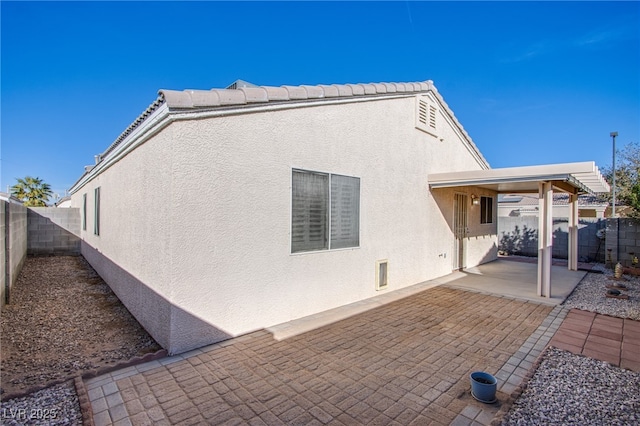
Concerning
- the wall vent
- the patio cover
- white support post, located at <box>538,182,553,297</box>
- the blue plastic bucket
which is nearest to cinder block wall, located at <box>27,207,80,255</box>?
the wall vent

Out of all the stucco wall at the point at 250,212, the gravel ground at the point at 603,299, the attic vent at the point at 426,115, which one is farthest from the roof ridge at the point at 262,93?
the gravel ground at the point at 603,299

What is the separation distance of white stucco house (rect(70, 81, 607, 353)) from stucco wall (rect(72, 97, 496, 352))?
0.8 inches

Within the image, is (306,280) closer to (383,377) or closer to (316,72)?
(383,377)

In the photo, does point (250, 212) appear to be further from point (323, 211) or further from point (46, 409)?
point (46, 409)

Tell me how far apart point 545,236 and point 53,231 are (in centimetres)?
1954

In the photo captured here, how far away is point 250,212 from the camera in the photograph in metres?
4.80

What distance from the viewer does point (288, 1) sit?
9.93 m

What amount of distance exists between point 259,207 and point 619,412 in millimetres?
4884

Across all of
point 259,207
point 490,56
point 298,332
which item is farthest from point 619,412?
point 490,56

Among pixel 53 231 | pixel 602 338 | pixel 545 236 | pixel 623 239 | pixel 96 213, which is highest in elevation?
pixel 96 213

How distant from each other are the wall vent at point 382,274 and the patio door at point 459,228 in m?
4.34

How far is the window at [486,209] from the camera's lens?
12.4 metres

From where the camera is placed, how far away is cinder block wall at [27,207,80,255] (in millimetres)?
14094

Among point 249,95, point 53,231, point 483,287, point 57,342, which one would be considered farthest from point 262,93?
point 53,231
